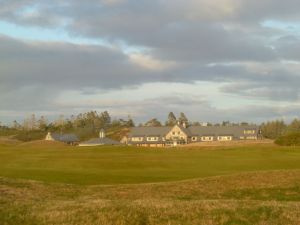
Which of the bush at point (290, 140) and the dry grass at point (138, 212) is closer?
the dry grass at point (138, 212)

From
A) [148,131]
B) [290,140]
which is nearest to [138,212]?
[290,140]

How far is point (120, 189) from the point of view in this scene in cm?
2428

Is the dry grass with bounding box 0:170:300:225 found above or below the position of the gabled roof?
below

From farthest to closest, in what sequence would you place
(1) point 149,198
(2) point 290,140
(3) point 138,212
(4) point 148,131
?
(4) point 148,131 < (2) point 290,140 < (1) point 149,198 < (3) point 138,212

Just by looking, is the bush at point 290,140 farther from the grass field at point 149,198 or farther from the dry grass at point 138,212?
the dry grass at point 138,212

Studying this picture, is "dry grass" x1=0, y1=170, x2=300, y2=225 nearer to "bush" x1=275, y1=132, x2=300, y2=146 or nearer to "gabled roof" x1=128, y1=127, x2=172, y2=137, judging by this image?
"bush" x1=275, y1=132, x2=300, y2=146

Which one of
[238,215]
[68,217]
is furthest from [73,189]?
[238,215]

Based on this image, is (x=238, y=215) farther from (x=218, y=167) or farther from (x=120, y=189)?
(x=218, y=167)

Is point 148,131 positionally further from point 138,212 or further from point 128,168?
point 138,212

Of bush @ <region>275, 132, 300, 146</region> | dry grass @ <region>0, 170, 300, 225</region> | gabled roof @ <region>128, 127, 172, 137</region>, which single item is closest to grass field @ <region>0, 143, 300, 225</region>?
dry grass @ <region>0, 170, 300, 225</region>

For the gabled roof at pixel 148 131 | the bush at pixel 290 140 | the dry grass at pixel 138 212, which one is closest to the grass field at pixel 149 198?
the dry grass at pixel 138 212

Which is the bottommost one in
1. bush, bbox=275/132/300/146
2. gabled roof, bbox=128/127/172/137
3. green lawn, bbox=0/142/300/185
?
green lawn, bbox=0/142/300/185

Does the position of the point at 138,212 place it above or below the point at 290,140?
below

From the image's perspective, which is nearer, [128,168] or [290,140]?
[128,168]
